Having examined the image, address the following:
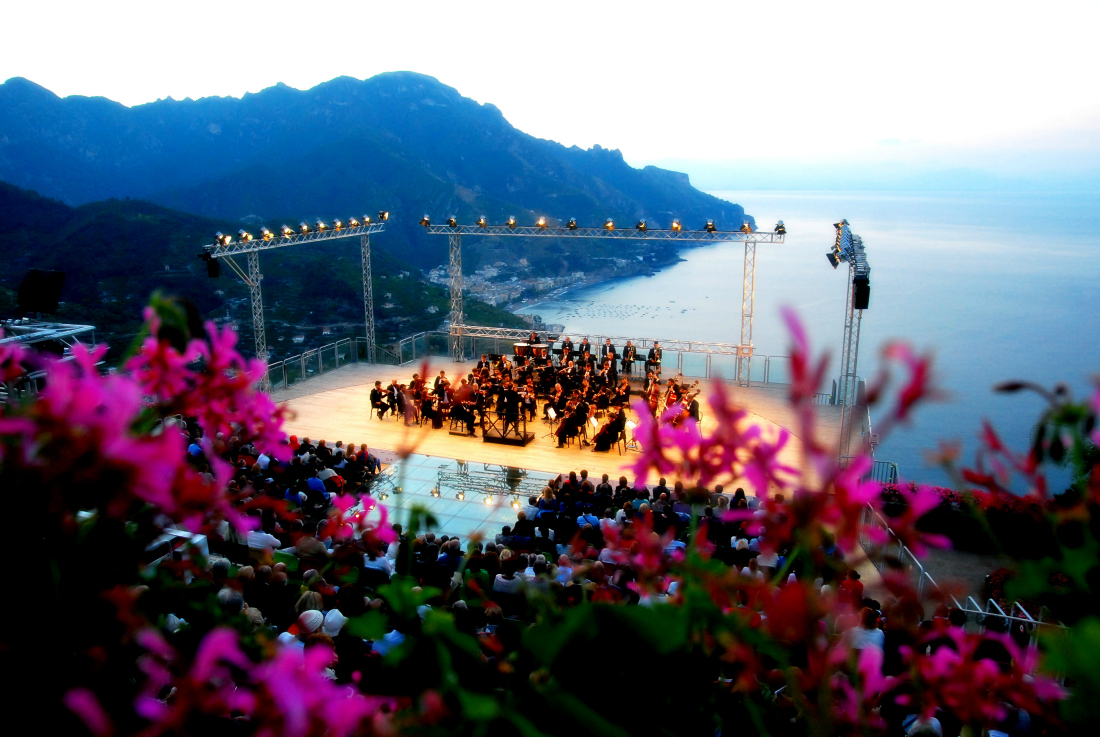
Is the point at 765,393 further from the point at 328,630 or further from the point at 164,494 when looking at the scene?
the point at 164,494

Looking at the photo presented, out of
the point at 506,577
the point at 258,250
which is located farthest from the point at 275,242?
the point at 506,577

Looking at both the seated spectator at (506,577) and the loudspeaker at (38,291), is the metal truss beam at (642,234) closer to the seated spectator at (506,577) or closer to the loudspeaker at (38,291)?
the loudspeaker at (38,291)

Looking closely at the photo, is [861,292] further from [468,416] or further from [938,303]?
[938,303]

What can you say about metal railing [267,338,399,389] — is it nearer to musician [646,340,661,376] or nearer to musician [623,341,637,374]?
musician [623,341,637,374]

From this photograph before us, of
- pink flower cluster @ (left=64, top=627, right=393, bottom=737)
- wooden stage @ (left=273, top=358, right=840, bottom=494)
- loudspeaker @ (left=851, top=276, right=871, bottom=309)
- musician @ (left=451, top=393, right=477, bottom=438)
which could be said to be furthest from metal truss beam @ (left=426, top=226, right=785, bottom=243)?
pink flower cluster @ (left=64, top=627, right=393, bottom=737)

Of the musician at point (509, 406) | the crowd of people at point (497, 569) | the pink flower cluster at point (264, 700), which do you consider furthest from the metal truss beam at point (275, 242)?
the pink flower cluster at point (264, 700)

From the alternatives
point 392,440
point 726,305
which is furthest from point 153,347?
point 726,305
